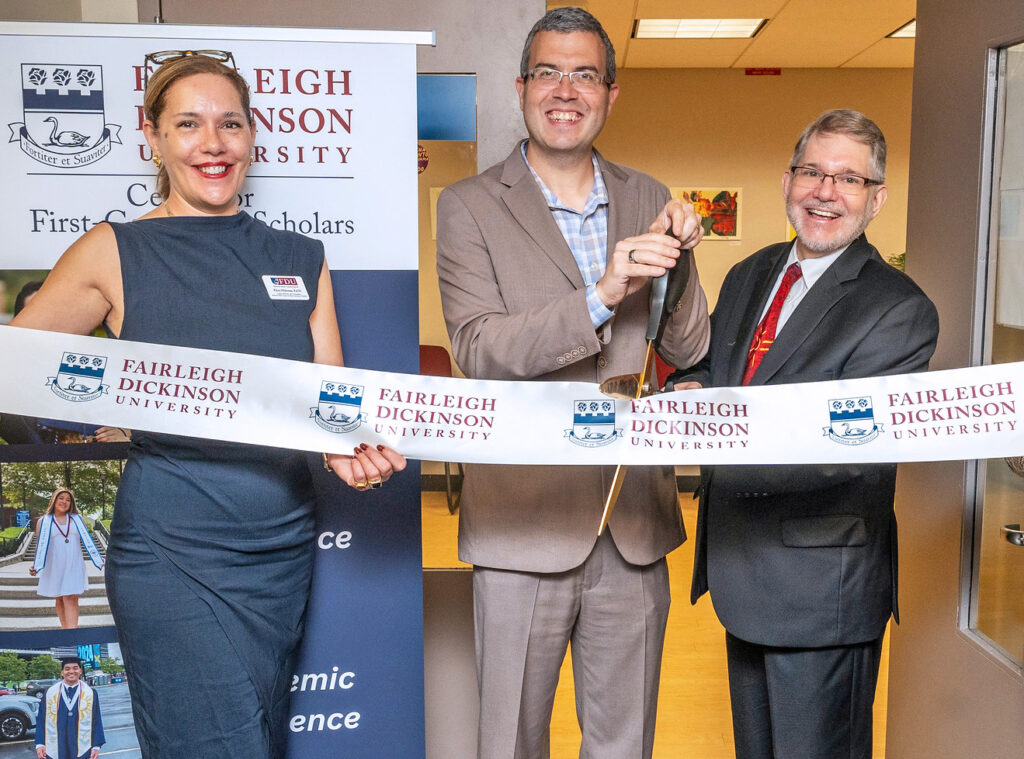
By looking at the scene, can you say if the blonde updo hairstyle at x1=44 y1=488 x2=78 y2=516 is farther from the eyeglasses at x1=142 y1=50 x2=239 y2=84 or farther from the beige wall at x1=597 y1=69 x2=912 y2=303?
the beige wall at x1=597 y1=69 x2=912 y2=303

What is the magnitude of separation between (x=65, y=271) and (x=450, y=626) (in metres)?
1.73

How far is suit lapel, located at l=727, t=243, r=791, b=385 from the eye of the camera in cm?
210

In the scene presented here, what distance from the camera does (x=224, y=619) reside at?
183 cm

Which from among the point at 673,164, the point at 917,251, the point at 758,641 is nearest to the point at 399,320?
the point at 758,641

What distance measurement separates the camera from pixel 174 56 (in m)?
2.04

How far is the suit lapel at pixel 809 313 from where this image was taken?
6.44 ft

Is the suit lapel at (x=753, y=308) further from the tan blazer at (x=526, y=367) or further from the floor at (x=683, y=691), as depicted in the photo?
the floor at (x=683, y=691)

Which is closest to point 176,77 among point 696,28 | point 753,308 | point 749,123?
point 753,308

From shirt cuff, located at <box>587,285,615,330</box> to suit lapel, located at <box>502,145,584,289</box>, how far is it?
0.61 feet

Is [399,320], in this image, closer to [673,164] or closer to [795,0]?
[795,0]

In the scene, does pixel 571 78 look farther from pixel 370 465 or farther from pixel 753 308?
pixel 370 465

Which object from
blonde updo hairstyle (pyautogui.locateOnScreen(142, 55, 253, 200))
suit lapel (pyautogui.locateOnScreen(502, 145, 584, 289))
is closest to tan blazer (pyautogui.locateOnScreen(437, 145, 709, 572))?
suit lapel (pyautogui.locateOnScreen(502, 145, 584, 289))

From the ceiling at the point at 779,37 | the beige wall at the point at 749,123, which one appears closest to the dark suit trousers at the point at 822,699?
the ceiling at the point at 779,37

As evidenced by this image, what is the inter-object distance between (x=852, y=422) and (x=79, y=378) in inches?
65.6
